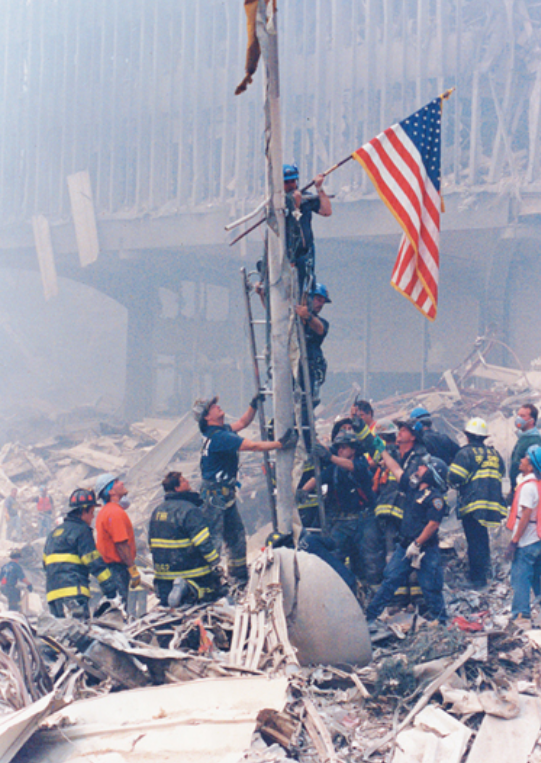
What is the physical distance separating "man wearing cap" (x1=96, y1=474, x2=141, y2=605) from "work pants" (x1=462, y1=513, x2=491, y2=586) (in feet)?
10.4

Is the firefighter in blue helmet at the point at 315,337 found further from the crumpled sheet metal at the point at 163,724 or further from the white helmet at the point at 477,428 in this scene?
the crumpled sheet metal at the point at 163,724

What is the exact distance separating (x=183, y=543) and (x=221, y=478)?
2.50 feet

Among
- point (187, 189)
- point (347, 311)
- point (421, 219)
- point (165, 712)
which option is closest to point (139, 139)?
point (187, 189)

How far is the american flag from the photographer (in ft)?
19.0

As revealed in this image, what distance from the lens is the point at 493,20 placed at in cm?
1498

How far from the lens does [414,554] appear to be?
5543mm

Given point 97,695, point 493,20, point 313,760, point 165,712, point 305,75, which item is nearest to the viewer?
point 313,760

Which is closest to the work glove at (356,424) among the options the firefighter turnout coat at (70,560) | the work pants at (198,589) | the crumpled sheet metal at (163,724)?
the work pants at (198,589)

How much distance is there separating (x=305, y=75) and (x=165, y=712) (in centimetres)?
1601

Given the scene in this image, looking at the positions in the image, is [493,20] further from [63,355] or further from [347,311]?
[63,355]

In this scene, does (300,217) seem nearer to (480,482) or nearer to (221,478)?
(221,478)

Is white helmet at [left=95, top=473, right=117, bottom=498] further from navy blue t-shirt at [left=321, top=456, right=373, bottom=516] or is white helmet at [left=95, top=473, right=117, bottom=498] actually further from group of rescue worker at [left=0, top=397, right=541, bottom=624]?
navy blue t-shirt at [left=321, top=456, right=373, bottom=516]

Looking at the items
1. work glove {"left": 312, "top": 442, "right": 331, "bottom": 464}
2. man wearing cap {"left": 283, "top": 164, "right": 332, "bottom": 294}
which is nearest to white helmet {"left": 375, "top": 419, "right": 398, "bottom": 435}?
work glove {"left": 312, "top": 442, "right": 331, "bottom": 464}

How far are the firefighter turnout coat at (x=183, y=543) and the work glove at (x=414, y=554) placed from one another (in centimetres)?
158
